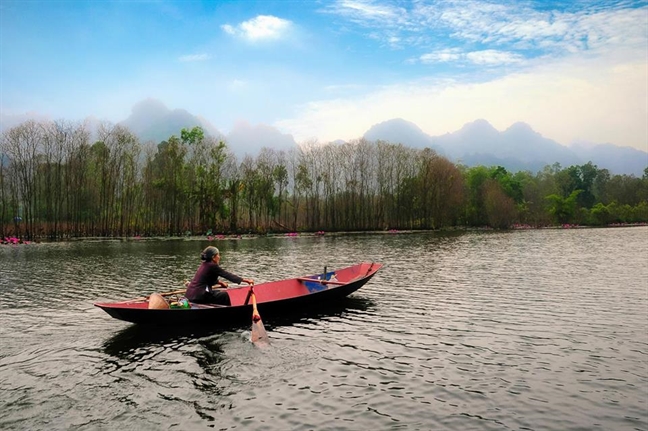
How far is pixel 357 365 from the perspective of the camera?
9.67 meters

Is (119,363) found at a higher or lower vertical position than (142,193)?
lower

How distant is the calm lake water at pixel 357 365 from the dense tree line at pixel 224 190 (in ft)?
155

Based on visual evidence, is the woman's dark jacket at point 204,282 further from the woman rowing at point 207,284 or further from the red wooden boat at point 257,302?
the red wooden boat at point 257,302

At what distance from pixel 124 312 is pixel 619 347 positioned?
12172mm

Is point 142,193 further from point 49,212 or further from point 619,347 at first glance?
point 619,347

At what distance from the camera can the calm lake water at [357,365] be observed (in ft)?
24.1

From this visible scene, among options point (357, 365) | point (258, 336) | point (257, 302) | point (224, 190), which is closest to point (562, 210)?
point (224, 190)

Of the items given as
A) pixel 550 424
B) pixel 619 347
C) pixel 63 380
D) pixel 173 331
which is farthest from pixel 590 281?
pixel 63 380

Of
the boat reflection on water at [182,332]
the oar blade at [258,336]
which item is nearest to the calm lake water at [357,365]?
the boat reflection on water at [182,332]

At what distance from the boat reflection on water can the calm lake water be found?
7cm

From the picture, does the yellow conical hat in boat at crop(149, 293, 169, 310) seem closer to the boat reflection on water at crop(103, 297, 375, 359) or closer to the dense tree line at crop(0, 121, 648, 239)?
the boat reflection on water at crop(103, 297, 375, 359)

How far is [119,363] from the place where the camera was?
999 centimetres

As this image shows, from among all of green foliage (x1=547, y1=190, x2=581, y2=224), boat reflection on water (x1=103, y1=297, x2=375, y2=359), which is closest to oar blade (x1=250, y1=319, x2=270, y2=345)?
boat reflection on water (x1=103, y1=297, x2=375, y2=359)

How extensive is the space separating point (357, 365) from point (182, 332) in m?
5.29
